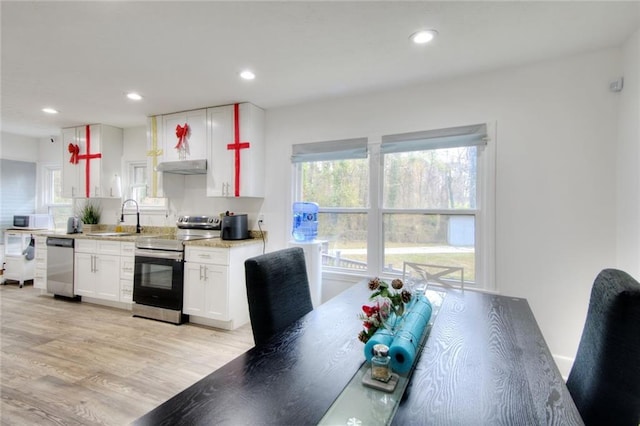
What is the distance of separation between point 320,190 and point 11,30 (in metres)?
2.75

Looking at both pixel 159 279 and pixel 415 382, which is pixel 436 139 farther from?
pixel 159 279

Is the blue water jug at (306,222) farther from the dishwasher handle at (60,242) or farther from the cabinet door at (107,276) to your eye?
the dishwasher handle at (60,242)

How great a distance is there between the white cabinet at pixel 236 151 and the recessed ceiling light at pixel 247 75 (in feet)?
2.21

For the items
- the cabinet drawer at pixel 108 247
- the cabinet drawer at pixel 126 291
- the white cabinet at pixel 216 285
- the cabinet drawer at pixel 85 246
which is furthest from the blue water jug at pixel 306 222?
the cabinet drawer at pixel 85 246

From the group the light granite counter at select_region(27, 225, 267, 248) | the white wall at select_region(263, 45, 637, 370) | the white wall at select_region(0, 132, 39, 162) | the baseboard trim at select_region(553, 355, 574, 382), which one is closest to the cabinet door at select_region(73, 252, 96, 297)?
the light granite counter at select_region(27, 225, 267, 248)

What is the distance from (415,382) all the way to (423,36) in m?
2.16

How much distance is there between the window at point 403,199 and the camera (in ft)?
9.07

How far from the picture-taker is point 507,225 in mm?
2613

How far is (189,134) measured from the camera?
12.4ft

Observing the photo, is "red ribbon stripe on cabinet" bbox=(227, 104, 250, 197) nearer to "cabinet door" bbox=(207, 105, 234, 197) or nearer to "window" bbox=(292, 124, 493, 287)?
"cabinet door" bbox=(207, 105, 234, 197)

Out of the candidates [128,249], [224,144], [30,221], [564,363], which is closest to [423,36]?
[224,144]

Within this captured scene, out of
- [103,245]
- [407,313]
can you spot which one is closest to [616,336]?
[407,313]

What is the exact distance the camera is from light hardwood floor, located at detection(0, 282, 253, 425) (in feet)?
6.38

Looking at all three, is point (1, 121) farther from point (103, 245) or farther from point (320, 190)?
point (320, 190)
